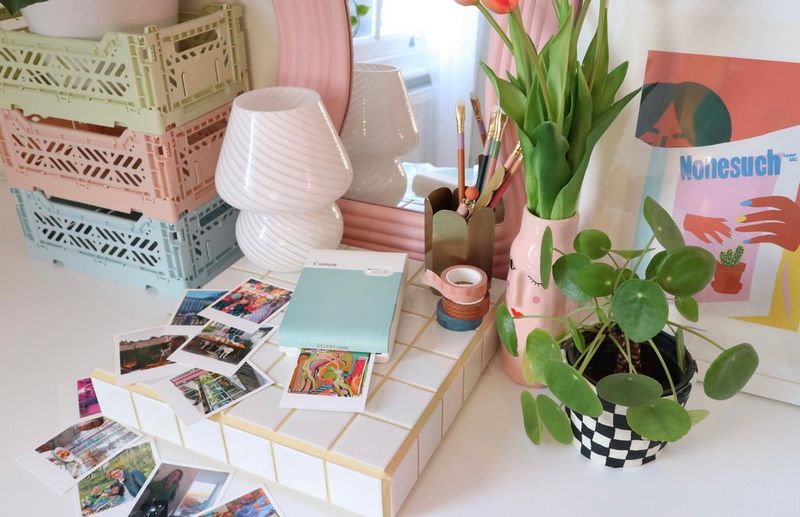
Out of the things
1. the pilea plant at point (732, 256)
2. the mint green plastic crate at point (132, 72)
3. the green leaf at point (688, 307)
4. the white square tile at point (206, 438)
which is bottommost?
the white square tile at point (206, 438)

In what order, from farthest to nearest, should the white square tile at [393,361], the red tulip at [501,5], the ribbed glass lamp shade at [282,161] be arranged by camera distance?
the ribbed glass lamp shade at [282,161], the white square tile at [393,361], the red tulip at [501,5]

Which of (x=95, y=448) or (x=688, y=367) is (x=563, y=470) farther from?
(x=95, y=448)

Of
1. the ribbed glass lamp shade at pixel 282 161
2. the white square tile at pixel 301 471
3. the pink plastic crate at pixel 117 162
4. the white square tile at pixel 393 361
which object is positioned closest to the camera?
the white square tile at pixel 301 471

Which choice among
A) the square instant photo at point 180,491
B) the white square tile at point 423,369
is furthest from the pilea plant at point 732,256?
the square instant photo at point 180,491

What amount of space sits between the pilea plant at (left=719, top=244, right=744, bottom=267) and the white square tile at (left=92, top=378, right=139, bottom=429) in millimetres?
807

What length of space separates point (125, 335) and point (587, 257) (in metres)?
0.65

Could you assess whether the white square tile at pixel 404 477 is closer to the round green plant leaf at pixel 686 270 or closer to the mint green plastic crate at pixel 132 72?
the round green plant leaf at pixel 686 270

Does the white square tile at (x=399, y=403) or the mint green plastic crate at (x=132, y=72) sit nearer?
the white square tile at (x=399, y=403)

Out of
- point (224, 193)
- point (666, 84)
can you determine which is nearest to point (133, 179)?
point (224, 193)

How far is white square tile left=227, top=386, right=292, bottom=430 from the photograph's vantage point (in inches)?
32.7

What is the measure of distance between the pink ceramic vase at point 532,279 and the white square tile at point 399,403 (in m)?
0.18

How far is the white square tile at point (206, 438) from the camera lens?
85cm

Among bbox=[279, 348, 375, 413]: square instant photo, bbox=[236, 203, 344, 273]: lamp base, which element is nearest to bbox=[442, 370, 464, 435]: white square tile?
bbox=[279, 348, 375, 413]: square instant photo

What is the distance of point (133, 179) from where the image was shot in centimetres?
116
